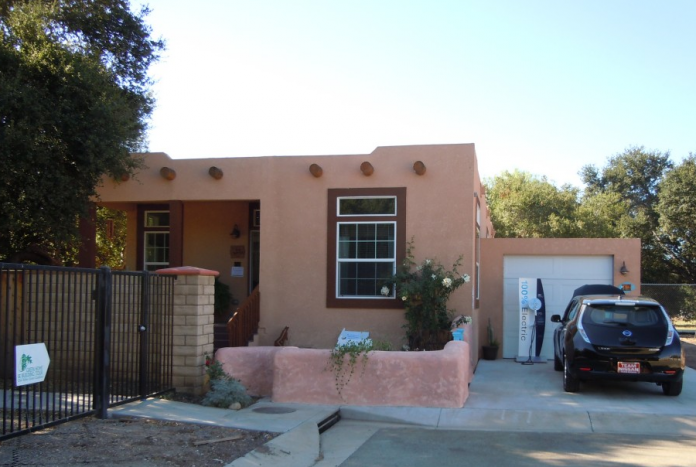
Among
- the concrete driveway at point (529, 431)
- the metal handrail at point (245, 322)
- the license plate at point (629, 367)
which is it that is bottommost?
the concrete driveway at point (529, 431)

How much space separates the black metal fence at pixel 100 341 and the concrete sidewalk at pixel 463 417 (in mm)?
460

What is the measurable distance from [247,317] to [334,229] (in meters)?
2.43

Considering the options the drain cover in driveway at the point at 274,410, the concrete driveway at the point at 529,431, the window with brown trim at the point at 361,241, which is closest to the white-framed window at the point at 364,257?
the window with brown trim at the point at 361,241

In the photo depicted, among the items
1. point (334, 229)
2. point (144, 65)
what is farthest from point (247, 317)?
point (144, 65)

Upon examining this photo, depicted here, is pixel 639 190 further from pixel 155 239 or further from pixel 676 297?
pixel 155 239

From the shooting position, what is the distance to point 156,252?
16.3 meters

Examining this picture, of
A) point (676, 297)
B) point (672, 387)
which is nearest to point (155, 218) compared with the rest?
point (672, 387)

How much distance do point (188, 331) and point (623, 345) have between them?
21.3ft

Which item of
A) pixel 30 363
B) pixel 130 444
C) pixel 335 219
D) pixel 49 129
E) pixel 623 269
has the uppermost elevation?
pixel 49 129

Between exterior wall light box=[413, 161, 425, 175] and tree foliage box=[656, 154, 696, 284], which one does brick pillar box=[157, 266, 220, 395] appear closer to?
exterior wall light box=[413, 161, 425, 175]

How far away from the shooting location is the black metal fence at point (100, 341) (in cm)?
767

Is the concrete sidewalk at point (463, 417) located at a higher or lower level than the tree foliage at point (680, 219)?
lower

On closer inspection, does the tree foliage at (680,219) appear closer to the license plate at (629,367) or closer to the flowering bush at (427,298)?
the flowering bush at (427,298)

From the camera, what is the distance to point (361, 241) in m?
13.6
